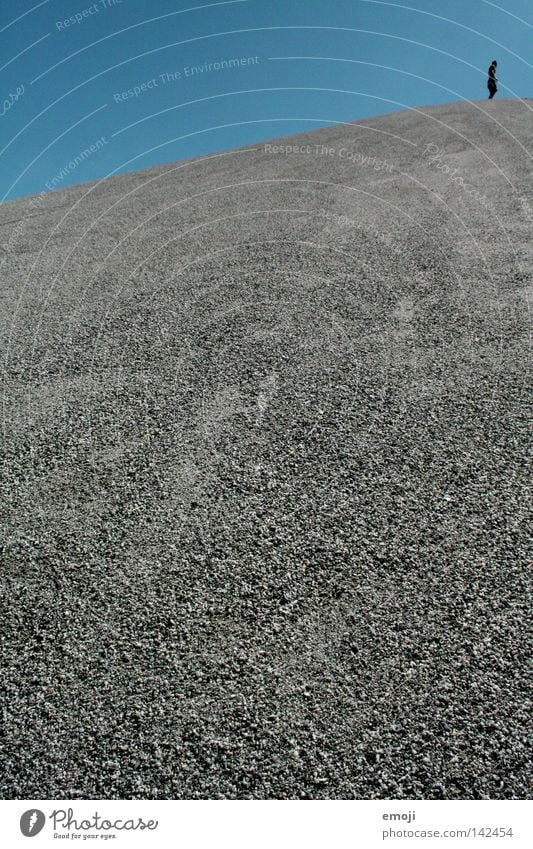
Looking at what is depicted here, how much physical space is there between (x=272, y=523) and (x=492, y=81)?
19.7m

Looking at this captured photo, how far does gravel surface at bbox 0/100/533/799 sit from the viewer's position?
2.35 m

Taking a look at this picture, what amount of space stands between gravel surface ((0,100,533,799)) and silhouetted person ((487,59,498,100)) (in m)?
13.5

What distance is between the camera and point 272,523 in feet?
11.2

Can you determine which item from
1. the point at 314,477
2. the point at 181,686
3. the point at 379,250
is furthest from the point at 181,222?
the point at 181,686

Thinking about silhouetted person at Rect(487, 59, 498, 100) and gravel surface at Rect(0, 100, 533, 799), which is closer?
gravel surface at Rect(0, 100, 533, 799)

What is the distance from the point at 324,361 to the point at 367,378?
0.45 m

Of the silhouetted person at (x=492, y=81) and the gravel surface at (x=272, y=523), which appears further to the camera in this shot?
the silhouetted person at (x=492, y=81)

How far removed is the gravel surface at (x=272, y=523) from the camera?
2.35 m

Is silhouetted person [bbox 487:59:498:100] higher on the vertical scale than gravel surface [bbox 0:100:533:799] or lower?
higher

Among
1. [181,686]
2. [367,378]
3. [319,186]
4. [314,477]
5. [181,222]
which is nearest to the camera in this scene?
[181,686]

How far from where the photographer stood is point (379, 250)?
7.15m

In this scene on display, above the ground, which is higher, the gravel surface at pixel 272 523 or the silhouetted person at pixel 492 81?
the silhouetted person at pixel 492 81

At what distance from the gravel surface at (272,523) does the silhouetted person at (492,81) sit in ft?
44.3

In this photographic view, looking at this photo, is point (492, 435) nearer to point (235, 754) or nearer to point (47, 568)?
point (235, 754)
